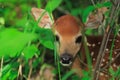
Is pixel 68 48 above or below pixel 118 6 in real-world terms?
below

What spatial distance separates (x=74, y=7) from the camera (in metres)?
5.99

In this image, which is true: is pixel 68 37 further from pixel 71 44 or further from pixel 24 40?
pixel 24 40

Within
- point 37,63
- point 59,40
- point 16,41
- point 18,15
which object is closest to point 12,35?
point 16,41

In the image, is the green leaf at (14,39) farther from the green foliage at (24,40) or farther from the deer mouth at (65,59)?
the deer mouth at (65,59)

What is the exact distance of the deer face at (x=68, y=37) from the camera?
3.60 metres

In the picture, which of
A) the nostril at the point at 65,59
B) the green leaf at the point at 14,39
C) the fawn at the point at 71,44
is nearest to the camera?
the green leaf at the point at 14,39

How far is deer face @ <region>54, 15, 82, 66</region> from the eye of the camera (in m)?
3.60

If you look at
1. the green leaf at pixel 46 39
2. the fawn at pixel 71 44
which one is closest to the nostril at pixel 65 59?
the fawn at pixel 71 44

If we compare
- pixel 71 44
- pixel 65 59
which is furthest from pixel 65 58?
pixel 71 44

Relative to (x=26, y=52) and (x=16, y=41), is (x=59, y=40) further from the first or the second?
(x=16, y=41)

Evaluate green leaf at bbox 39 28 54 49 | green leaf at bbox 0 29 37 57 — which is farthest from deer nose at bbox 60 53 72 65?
green leaf at bbox 0 29 37 57

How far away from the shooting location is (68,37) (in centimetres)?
373

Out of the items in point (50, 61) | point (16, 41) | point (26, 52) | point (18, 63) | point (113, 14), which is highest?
point (16, 41)

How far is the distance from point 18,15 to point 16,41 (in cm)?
415
